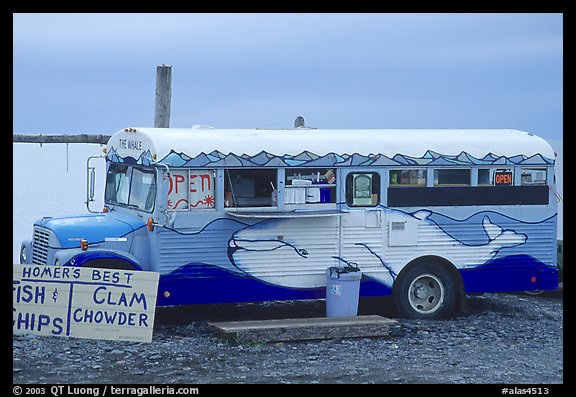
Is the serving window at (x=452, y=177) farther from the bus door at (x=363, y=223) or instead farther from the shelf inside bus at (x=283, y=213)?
the shelf inside bus at (x=283, y=213)

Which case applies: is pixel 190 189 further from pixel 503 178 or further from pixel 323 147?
pixel 503 178

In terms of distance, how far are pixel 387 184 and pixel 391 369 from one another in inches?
148

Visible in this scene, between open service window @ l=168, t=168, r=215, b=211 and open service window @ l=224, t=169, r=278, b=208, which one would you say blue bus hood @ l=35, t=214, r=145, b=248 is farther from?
open service window @ l=224, t=169, r=278, b=208

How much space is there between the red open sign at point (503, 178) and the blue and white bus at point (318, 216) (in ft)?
0.07

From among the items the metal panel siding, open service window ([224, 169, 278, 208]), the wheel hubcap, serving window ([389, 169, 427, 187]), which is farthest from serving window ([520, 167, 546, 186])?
the metal panel siding

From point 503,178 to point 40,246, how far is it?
6723 millimetres

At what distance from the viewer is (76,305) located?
1337 cm

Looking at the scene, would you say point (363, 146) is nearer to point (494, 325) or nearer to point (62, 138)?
point (494, 325)

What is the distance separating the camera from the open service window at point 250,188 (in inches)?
573

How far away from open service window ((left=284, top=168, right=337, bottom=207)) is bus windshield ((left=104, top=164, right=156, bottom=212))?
6.04 feet

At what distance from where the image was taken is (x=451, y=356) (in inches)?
516

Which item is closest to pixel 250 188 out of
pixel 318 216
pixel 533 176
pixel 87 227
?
pixel 318 216
